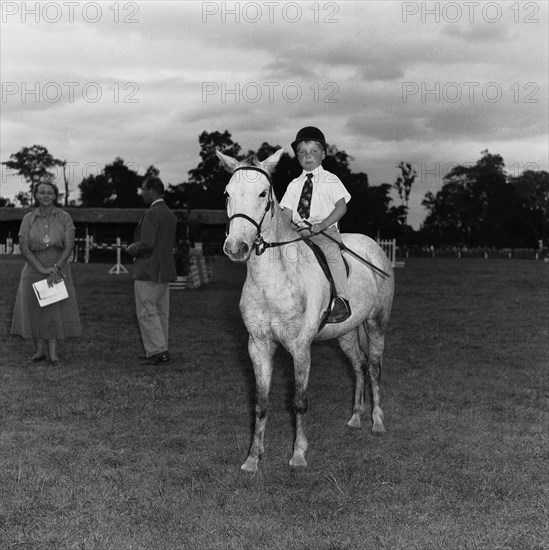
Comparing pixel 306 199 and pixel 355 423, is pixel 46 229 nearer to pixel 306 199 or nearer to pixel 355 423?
pixel 306 199

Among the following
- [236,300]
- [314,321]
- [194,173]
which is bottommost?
[236,300]

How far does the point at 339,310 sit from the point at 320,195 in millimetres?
1029

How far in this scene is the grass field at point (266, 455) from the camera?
384 centimetres

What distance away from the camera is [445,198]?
9406 centimetres

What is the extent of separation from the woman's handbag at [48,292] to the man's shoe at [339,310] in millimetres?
4456

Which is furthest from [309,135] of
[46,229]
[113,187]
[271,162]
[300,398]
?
[113,187]

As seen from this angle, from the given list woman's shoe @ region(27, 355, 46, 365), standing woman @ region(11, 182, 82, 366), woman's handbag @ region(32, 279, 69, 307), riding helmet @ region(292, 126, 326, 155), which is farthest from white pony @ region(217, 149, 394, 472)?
woman's shoe @ region(27, 355, 46, 365)

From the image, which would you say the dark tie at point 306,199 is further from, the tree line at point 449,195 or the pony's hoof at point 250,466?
the tree line at point 449,195

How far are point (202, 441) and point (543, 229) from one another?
85.0 meters

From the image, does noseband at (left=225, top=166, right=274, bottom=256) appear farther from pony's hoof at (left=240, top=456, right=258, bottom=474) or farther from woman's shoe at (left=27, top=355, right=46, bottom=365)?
woman's shoe at (left=27, top=355, right=46, bottom=365)

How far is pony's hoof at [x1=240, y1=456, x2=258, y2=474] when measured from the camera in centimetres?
489

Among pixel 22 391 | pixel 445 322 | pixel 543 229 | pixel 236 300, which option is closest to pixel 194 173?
pixel 543 229

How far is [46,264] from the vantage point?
8.67 meters

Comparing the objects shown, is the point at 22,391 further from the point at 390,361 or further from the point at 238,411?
the point at 390,361
